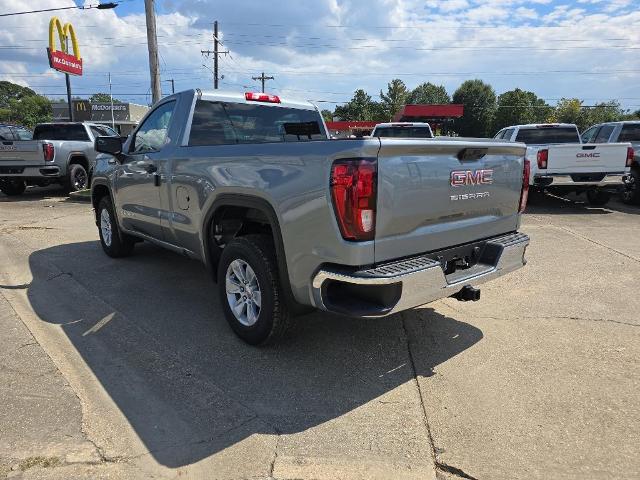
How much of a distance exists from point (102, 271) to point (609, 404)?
5.25 m

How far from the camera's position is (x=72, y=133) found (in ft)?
45.9

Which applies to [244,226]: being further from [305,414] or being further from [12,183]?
[12,183]

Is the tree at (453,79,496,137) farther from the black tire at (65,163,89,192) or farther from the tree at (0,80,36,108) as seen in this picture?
the tree at (0,80,36,108)

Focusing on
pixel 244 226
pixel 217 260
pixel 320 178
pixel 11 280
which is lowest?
pixel 11 280

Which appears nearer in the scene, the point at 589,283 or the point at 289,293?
the point at 289,293

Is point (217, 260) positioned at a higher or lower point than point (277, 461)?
higher

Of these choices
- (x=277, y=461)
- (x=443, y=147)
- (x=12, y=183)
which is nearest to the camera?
(x=277, y=461)

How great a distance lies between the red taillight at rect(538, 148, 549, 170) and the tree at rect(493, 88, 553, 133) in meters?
77.1

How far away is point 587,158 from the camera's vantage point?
9898mm

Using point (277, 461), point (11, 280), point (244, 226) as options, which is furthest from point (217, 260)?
point (11, 280)

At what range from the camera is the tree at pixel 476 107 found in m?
87.0

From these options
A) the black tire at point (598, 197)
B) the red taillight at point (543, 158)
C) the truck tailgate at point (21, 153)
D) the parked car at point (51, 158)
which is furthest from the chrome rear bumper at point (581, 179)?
the truck tailgate at point (21, 153)

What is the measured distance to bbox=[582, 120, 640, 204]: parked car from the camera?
36.9 feet

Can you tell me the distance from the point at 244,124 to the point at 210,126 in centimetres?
36
